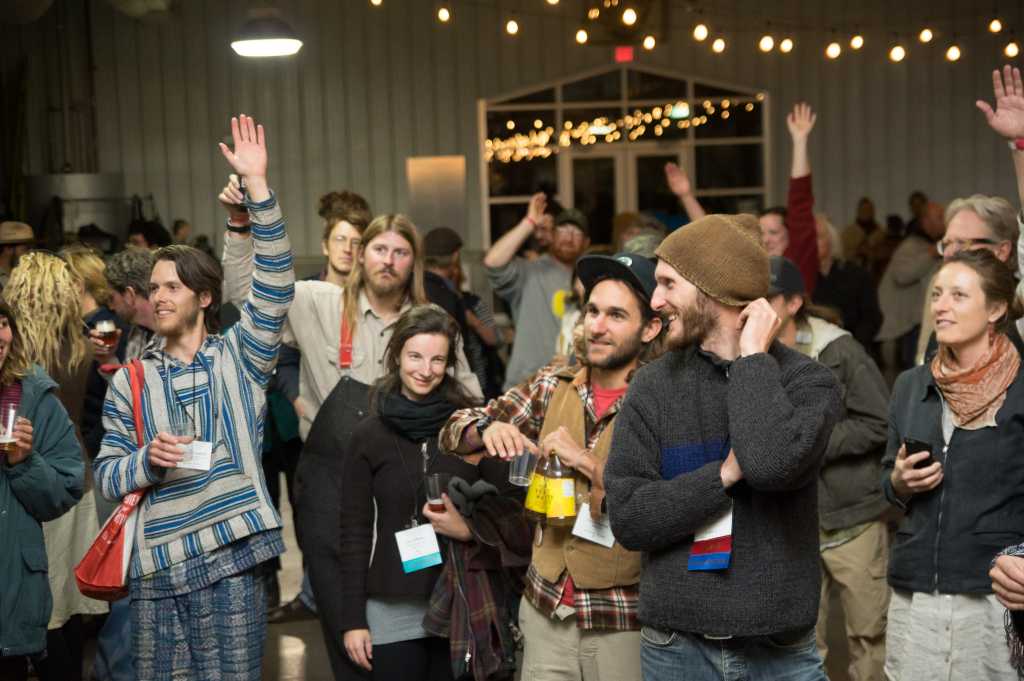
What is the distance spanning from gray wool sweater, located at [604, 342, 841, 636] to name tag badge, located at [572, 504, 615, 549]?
37cm

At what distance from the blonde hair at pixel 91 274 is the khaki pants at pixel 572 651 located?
2.76 meters

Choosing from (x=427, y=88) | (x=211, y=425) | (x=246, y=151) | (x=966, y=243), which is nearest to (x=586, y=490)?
(x=211, y=425)

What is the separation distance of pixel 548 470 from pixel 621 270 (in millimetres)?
506

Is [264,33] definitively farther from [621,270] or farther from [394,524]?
[621,270]

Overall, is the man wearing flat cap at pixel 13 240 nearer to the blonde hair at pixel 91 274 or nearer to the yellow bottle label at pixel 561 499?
the blonde hair at pixel 91 274

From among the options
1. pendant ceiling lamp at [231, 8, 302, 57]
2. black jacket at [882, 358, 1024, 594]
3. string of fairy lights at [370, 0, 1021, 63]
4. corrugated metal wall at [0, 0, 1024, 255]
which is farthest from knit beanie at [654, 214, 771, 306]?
corrugated metal wall at [0, 0, 1024, 255]

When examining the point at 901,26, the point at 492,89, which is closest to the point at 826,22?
the point at 901,26

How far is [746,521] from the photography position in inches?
94.8

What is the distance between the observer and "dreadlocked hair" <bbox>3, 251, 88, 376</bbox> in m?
4.34

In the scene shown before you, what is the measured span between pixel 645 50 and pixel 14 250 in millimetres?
10231

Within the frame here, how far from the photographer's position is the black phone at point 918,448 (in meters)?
3.17

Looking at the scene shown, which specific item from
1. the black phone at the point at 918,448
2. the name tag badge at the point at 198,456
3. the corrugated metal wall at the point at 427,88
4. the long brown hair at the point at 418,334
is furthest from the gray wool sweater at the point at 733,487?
the corrugated metal wall at the point at 427,88

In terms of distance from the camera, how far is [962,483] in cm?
319

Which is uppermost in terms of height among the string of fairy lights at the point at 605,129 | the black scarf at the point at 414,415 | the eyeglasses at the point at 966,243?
the string of fairy lights at the point at 605,129
